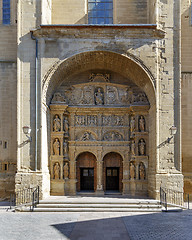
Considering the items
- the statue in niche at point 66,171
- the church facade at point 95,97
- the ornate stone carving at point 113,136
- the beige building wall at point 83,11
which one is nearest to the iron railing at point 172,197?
the church facade at point 95,97

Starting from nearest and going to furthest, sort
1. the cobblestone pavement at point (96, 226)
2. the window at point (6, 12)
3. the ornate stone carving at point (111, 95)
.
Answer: the cobblestone pavement at point (96, 226) < the ornate stone carving at point (111, 95) < the window at point (6, 12)

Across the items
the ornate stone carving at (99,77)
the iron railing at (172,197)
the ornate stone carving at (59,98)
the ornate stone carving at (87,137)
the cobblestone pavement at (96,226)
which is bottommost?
the cobblestone pavement at (96,226)

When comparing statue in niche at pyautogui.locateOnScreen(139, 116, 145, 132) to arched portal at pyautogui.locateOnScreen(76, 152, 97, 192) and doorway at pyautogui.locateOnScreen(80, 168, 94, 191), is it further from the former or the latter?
doorway at pyautogui.locateOnScreen(80, 168, 94, 191)

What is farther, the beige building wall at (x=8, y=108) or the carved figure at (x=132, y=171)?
the beige building wall at (x=8, y=108)

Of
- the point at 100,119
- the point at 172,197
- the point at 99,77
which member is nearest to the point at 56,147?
the point at 100,119

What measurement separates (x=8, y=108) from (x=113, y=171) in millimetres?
6731

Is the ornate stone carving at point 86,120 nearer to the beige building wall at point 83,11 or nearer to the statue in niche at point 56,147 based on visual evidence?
the statue in niche at point 56,147

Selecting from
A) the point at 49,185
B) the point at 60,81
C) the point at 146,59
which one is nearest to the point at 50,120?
the point at 60,81

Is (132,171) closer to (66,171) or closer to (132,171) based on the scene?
(132,171)

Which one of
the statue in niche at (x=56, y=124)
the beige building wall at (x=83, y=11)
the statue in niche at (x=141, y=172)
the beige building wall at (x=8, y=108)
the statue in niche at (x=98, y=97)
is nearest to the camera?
the statue in niche at (x=141, y=172)

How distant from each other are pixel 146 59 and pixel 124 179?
6.42 meters

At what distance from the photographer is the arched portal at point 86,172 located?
17500 millimetres

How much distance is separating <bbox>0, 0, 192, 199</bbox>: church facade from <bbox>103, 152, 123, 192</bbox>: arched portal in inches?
2.2

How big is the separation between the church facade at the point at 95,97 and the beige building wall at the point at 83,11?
6cm
